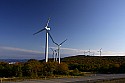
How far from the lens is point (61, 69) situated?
93.9 meters

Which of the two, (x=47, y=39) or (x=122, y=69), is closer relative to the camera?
(x=47, y=39)

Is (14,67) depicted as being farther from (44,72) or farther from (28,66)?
(44,72)

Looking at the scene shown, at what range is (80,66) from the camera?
419ft

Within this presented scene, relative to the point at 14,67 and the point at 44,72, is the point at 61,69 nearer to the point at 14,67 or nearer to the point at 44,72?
the point at 44,72

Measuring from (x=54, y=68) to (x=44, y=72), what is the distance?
607 cm

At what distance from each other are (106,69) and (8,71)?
50.1 meters

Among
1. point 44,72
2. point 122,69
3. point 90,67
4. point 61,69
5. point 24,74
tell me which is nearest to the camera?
point 24,74

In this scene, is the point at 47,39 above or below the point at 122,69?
above

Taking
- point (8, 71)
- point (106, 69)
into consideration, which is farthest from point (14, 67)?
point (106, 69)

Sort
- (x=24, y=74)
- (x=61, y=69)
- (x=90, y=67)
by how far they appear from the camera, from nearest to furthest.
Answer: (x=24, y=74) → (x=61, y=69) → (x=90, y=67)

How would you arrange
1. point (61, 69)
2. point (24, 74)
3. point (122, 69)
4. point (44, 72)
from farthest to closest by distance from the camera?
point (122, 69)
point (61, 69)
point (44, 72)
point (24, 74)

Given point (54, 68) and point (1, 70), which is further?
point (54, 68)

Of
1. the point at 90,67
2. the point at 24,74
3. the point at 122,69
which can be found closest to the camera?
the point at 24,74

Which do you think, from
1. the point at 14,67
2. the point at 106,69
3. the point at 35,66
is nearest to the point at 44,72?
the point at 35,66
